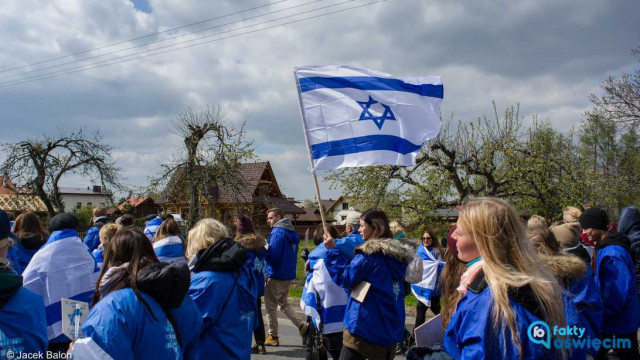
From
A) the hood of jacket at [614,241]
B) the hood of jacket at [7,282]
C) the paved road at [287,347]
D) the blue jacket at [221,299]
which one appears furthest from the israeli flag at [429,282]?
the hood of jacket at [7,282]

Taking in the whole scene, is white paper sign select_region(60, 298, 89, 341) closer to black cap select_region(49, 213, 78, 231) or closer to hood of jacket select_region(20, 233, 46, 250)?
black cap select_region(49, 213, 78, 231)

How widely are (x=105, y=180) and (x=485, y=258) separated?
22.0 m

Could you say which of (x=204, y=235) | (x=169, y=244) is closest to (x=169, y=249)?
(x=169, y=244)

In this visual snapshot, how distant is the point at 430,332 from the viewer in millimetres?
3090

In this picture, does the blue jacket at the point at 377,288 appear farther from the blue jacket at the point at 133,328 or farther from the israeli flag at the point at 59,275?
the israeli flag at the point at 59,275

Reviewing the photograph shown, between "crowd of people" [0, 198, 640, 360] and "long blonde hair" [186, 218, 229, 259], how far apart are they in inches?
0.5

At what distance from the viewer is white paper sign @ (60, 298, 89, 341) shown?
2719 mm

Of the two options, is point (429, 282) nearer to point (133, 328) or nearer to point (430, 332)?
point (430, 332)

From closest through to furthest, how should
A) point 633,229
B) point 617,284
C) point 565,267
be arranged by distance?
point 565,267 → point 617,284 → point 633,229

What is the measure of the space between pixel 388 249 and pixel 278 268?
3906 millimetres

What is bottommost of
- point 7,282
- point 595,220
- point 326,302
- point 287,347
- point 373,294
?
point 287,347

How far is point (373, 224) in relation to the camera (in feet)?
14.8

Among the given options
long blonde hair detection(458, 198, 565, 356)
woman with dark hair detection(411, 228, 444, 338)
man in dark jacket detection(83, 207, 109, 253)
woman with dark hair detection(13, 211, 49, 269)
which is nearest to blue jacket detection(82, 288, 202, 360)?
long blonde hair detection(458, 198, 565, 356)

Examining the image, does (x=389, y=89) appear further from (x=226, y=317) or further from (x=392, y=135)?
(x=226, y=317)
